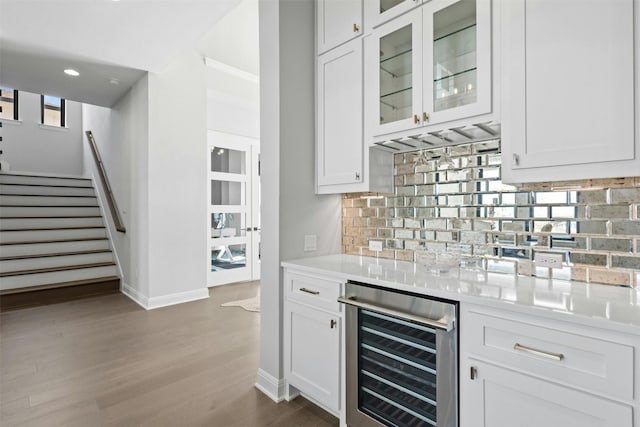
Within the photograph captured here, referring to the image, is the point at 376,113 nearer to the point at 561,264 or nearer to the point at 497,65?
the point at 497,65

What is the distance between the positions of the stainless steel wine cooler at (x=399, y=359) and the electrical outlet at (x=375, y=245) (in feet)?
2.14

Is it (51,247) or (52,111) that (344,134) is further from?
(52,111)

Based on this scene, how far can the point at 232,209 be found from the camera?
5.57 m

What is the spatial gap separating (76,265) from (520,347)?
591cm

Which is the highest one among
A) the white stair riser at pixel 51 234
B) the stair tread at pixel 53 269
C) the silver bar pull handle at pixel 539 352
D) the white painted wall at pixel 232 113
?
the white painted wall at pixel 232 113

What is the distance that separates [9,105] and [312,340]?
30.3 ft

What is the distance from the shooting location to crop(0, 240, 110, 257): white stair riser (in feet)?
16.0

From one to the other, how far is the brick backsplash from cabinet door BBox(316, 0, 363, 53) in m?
0.87

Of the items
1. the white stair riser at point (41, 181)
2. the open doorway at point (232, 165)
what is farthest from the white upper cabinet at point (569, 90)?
the white stair riser at point (41, 181)

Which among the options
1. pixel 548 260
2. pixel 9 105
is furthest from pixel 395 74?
pixel 9 105

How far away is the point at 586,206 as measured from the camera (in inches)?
61.9

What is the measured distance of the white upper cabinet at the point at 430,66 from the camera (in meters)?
1.59

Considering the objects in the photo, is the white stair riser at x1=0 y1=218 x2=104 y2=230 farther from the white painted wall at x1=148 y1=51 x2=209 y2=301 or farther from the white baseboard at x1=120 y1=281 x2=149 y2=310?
the white painted wall at x1=148 y1=51 x2=209 y2=301

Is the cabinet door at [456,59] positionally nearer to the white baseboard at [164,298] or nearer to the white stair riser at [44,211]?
the white baseboard at [164,298]
